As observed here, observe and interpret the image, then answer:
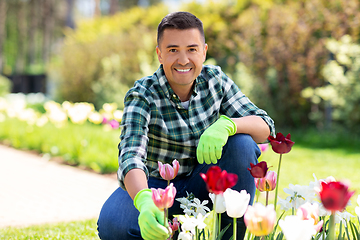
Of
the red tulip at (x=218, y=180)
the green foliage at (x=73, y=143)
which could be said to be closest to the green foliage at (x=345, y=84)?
the green foliage at (x=73, y=143)

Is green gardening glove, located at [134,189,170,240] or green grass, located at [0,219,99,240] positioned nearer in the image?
green gardening glove, located at [134,189,170,240]

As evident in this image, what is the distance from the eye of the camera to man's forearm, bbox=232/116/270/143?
175cm

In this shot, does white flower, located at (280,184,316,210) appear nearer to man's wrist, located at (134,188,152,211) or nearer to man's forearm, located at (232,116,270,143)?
man's forearm, located at (232,116,270,143)

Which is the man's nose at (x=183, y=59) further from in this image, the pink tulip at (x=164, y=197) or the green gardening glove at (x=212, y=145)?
the pink tulip at (x=164, y=197)

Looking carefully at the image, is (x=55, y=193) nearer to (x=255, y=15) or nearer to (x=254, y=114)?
(x=254, y=114)

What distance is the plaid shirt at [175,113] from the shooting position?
5.74 feet

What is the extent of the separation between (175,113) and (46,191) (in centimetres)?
230

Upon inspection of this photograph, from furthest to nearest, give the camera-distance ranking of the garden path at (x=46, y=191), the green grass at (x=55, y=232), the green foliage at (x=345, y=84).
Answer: the green foliage at (x=345, y=84), the garden path at (x=46, y=191), the green grass at (x=55, y=232)

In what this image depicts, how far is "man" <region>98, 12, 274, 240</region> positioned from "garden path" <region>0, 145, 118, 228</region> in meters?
1.22

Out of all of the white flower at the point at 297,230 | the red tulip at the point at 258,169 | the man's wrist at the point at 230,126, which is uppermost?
the man's wrist at the point at 230,126

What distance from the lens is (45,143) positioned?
5.36 m

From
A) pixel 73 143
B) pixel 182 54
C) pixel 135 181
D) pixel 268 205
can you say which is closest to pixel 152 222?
pixel 135 181

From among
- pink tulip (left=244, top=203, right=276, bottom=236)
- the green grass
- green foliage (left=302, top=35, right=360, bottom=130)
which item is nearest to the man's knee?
the green grass

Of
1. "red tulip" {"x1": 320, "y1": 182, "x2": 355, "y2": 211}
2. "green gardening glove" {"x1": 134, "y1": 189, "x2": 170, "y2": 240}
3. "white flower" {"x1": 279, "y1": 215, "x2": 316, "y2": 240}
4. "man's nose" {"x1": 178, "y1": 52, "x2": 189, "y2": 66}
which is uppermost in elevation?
"man's nose" {"x1": 178, "y1": 52, "x2": 189, "y2": 66}
